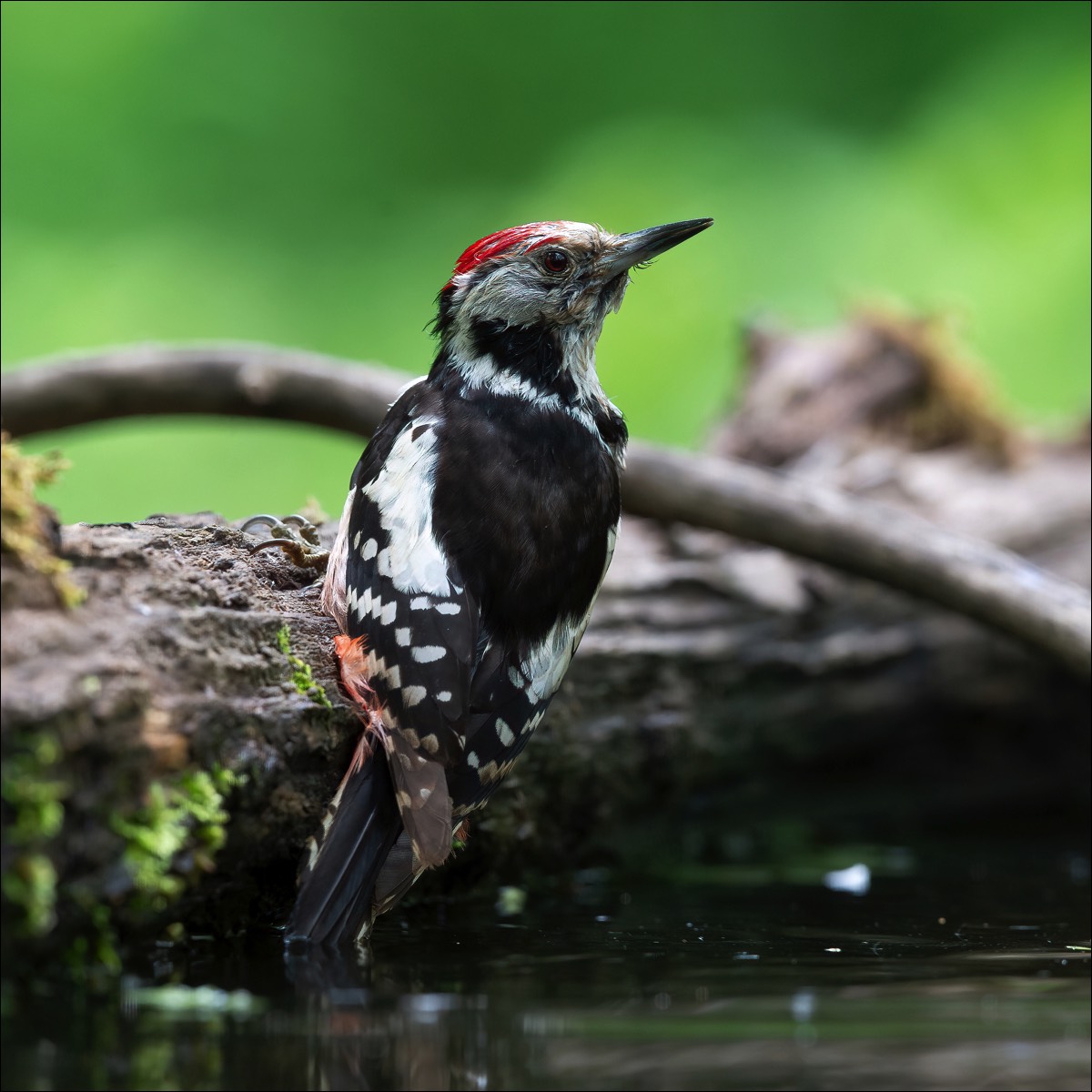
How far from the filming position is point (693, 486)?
3260 millimetres

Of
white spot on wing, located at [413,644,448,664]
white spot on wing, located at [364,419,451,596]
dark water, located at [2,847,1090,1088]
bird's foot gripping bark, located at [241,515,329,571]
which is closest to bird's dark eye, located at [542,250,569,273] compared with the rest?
white spot on wing, located at [364,419,451,596]

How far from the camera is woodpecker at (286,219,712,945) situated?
1.75 metres

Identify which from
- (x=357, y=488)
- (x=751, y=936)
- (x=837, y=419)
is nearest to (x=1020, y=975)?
(x=751, y=936)

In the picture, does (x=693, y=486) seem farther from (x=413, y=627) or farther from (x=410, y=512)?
(x=413, y=627)

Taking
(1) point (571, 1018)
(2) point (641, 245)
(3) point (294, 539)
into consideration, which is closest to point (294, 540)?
(3) point (294, 539)

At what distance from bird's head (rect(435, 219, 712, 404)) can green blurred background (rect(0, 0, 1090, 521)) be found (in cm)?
497

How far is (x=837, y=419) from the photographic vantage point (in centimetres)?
432

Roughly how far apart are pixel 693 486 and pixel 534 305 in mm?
1083

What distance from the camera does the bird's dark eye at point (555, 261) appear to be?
231 centimetres

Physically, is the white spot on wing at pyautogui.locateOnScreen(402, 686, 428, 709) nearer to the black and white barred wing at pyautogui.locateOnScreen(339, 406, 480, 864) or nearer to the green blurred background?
the black and white barred wing at pyautogui.locateOnScreen(339, 406, 480, 864)

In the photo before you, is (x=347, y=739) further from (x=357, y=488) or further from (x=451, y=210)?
(x=451, y=210)

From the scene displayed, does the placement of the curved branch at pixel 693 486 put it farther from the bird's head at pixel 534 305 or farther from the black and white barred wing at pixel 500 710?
→ the black and white barred wing at pixel 500 710

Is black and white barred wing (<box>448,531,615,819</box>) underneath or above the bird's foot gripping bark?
underneath

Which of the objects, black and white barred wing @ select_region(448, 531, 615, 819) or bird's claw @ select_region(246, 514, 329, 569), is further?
bird's claw @ select_region(246, 514, 329, 569)
